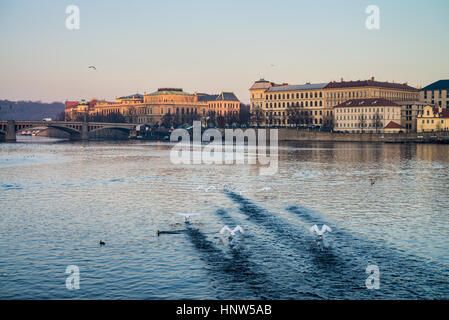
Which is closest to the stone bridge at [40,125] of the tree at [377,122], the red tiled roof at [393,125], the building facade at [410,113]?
the tree at [377,122]

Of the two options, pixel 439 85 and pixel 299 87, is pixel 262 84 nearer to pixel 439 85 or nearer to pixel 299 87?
pixel 299 87

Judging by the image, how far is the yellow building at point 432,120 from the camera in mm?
120125

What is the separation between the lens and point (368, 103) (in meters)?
134

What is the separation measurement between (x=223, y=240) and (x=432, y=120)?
111 m

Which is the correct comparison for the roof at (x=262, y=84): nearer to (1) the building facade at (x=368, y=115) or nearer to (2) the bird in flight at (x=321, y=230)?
(1) the building facade at (x=368, y=115)

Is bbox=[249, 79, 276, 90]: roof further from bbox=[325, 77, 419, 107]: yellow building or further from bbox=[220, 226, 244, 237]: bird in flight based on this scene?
bbox=[220, 226, 244, 237]: bird in flight

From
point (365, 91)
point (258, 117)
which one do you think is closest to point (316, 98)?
point (365, 91)

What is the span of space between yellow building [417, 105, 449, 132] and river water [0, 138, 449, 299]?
283ft

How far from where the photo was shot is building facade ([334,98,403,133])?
128 metres

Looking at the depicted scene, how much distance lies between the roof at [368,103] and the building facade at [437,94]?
78.2ft

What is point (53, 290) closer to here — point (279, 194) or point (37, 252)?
point (37, 252)
